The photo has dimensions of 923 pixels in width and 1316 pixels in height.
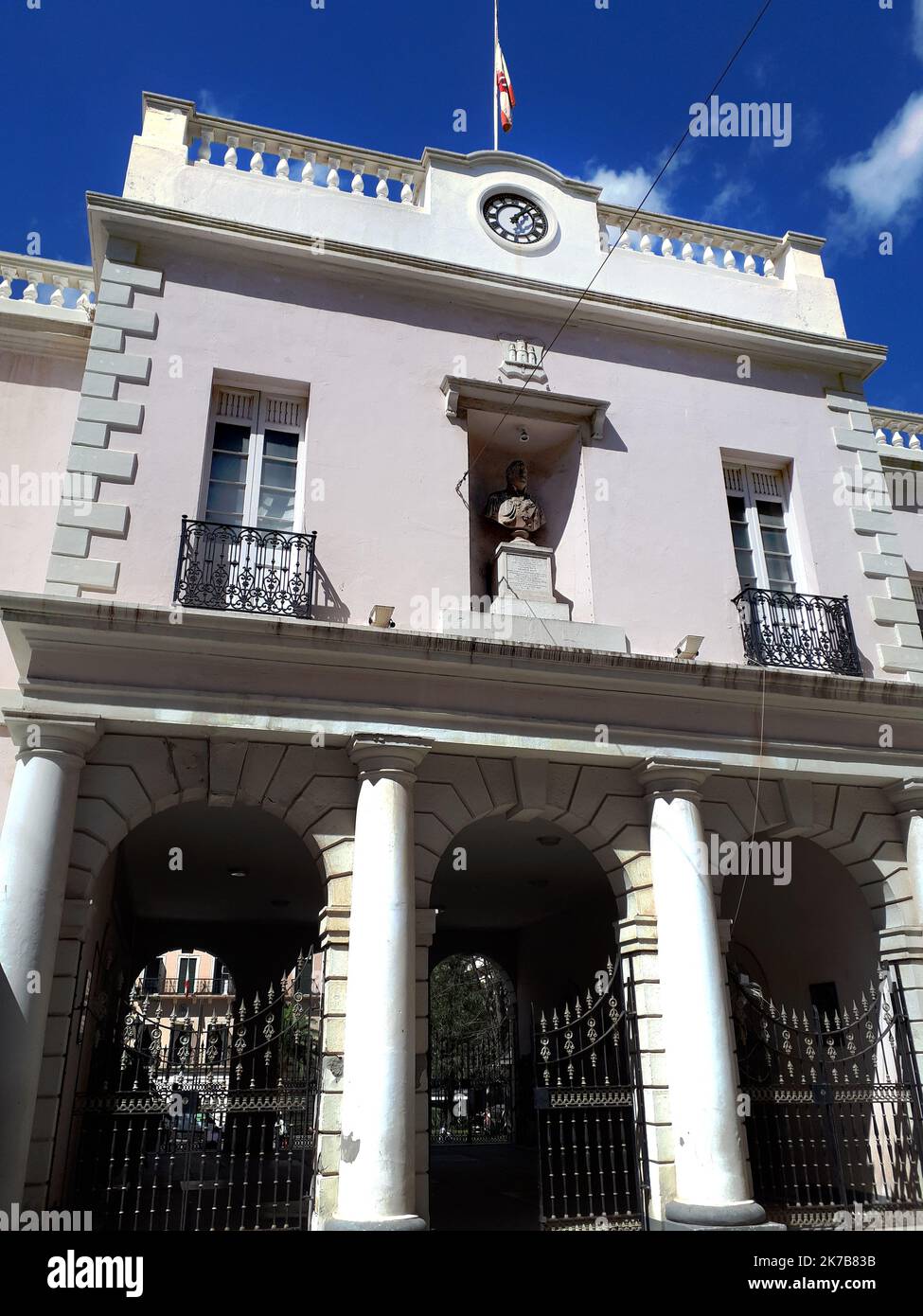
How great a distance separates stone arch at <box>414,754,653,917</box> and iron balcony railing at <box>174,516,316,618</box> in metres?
2.24

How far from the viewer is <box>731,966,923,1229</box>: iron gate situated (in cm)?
1009

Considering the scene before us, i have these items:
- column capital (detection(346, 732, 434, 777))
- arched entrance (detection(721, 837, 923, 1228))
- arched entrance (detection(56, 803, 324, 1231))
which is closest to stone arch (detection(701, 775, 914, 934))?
arched entrance (detection(721, 837, 923, 1228))

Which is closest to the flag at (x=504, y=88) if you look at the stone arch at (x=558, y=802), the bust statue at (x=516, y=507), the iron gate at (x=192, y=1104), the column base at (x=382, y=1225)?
the bust statue at (x=516, y=507)

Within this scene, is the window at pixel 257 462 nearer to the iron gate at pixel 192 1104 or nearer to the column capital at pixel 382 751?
the column capital at pixel 382 751

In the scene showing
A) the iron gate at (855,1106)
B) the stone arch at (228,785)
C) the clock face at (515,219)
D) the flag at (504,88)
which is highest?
the flag at (504,88)

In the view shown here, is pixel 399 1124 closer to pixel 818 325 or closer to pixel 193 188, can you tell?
pixel 193 188

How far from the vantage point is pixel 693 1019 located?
9391 millimetres

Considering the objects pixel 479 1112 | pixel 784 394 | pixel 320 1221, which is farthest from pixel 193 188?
pixel 479 1112

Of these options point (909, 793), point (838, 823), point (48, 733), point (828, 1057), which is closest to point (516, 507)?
point (838, 823)

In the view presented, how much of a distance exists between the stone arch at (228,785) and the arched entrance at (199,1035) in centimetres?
134

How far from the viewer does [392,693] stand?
9.71 meters

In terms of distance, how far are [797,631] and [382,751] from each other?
5366 mm

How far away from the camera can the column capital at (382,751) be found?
9406mm
